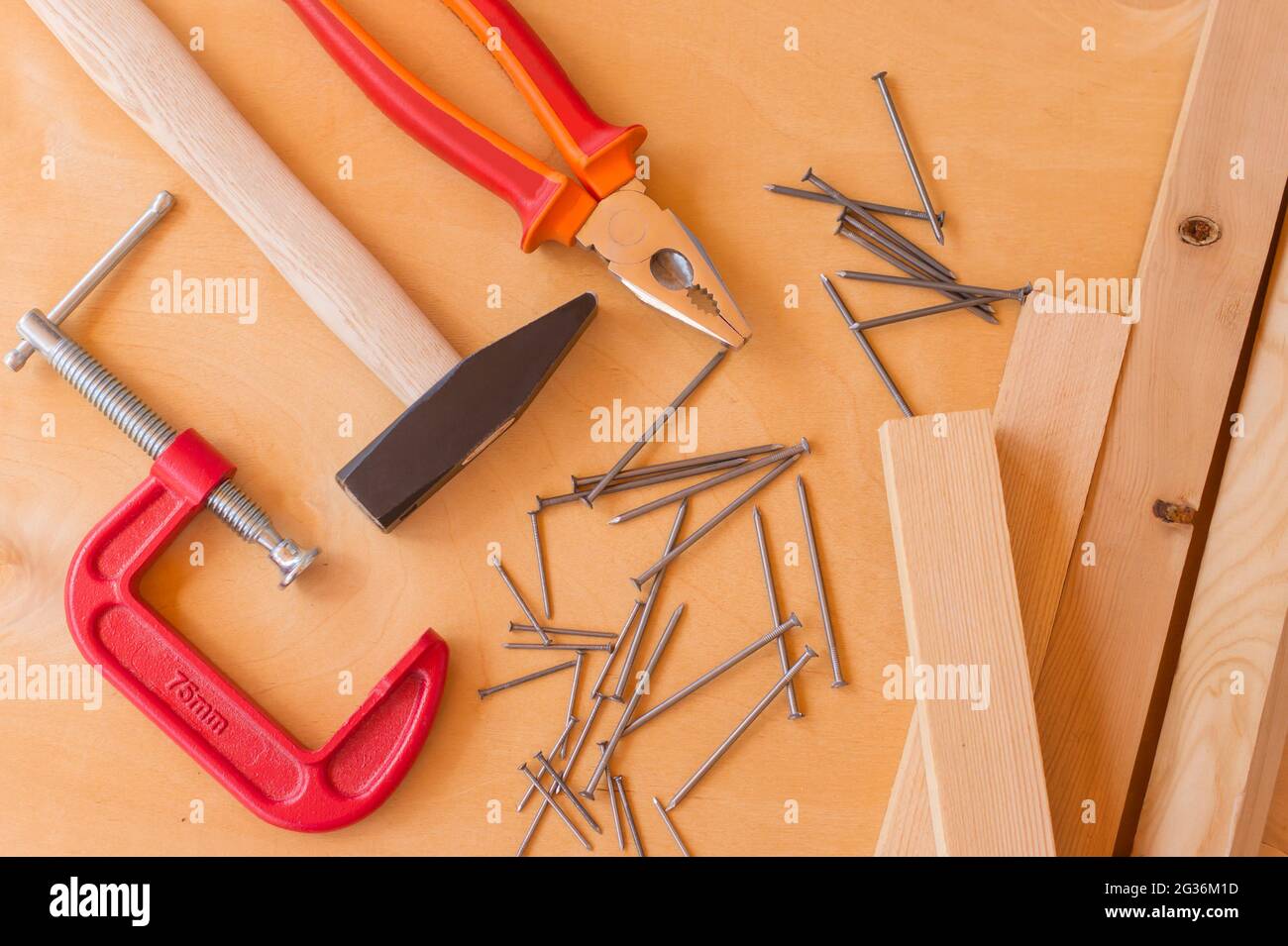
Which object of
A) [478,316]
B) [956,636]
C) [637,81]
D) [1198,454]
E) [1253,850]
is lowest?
[1253,850]

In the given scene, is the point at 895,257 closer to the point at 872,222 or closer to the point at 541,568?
the point at 872,222

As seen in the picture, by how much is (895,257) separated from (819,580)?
20.5 inches

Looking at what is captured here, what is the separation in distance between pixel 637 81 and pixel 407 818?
120 centimetres

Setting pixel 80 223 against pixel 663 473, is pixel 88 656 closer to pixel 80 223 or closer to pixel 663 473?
pixel 80 223

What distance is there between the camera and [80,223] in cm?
147

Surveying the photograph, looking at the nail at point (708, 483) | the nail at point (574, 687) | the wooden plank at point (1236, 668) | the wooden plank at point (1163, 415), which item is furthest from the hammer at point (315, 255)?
the wooden plank at point (1236, 668)

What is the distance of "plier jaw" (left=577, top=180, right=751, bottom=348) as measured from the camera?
1.37m

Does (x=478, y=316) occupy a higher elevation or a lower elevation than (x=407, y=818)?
higher

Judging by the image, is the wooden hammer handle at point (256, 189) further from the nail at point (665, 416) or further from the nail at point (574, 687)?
the nail at point (574, 687)

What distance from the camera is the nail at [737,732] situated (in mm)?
1429

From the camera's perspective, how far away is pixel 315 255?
1366 millimetres

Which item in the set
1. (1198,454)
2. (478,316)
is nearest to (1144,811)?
(1198,454)

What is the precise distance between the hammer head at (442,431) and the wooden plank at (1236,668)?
1041mm

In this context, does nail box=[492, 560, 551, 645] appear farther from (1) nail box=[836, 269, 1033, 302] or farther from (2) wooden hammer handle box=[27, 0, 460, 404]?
(1) nail box=[836, 269, 1033, 302]
